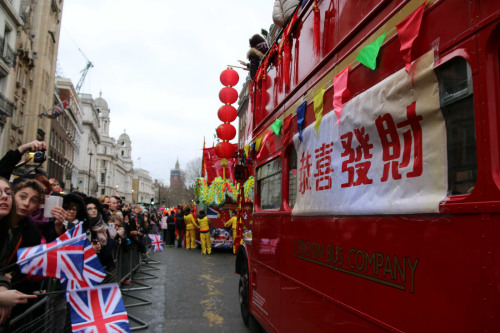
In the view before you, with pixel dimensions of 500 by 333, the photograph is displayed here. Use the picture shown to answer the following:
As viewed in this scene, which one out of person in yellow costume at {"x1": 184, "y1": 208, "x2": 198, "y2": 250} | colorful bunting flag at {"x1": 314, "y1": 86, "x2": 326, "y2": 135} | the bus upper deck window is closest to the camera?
colorful bunting flag at {"x1": 314, "y1": 86, "x2": 326, "y2": 135}

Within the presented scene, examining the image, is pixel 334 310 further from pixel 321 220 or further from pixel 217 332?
pixel 217 332

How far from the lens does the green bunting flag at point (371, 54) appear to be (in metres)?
2.30

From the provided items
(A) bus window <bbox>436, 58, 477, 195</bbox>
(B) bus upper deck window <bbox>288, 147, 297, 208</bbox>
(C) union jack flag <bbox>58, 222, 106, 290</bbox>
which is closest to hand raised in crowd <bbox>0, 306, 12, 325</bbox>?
(C) union jack flag <bbox>58, 222, 106, 290</bbox>

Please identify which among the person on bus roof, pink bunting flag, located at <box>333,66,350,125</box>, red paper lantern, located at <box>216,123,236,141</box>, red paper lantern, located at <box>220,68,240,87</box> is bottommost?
pink bunting flag, located at <box>333,66,350,125</box>

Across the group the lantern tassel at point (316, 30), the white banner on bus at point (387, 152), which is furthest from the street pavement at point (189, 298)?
the lantern tassel at point (316, 30)

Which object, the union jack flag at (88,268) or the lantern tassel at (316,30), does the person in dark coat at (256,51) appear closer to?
the lantern tassel at (316,30)

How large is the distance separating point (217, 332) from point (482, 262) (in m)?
4.52

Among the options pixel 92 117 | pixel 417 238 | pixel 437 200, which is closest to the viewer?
pixel 437 200

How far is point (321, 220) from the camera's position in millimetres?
3002

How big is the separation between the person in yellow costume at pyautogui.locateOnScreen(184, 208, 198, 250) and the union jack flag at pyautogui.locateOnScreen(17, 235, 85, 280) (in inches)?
499

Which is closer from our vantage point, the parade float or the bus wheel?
the bus wheel

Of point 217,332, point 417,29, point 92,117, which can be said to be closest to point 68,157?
point 92,117

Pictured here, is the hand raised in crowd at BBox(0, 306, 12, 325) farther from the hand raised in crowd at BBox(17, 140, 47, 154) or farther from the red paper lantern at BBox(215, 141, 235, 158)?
the red paper lantern at BBox(215, 141, 235, 158)

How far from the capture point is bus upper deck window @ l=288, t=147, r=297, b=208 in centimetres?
384
